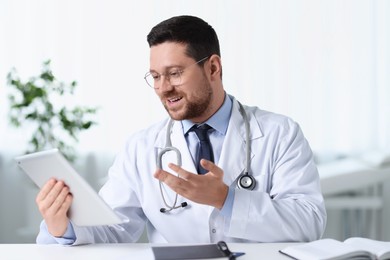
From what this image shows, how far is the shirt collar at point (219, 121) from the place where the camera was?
191 centimetres

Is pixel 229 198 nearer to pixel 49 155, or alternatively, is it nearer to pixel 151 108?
pixel 49 155

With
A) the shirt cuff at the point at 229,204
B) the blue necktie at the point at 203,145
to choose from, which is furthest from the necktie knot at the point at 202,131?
the shirt cuff at the point at 229,204

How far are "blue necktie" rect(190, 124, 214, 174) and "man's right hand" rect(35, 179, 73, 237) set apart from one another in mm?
445

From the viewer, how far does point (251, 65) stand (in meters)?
3.67

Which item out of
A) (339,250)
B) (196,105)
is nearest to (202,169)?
(196,105)

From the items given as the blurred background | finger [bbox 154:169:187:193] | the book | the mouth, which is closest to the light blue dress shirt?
the mouth

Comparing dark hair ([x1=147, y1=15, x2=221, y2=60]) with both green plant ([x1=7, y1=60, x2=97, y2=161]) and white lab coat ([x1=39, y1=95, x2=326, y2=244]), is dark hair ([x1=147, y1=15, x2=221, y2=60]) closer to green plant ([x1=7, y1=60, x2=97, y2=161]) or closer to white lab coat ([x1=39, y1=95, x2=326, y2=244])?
white lab coat ([x1=39, y1=95, x2=326, y2=244])

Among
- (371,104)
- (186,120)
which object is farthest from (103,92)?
(186,120)

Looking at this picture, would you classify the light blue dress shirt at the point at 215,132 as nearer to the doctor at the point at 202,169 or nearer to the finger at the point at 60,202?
the doctor at the point at 202,169

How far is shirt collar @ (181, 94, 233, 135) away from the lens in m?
1.91

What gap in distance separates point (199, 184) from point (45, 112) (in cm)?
211

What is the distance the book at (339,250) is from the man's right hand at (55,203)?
0.55 meters

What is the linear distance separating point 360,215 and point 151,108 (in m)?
1.40

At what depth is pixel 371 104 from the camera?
3.66 m
